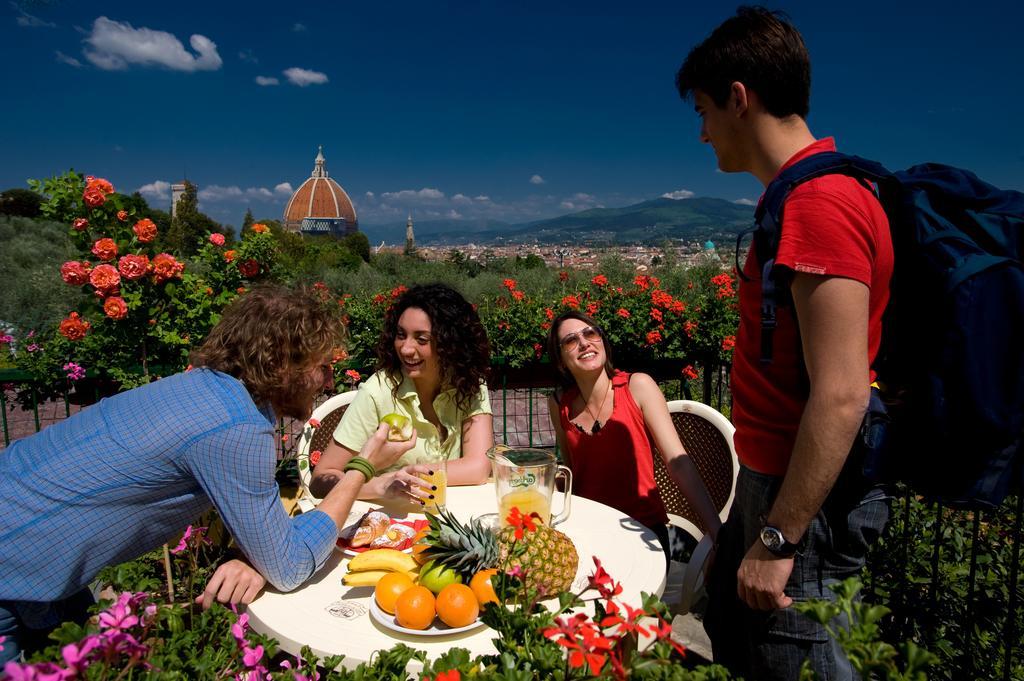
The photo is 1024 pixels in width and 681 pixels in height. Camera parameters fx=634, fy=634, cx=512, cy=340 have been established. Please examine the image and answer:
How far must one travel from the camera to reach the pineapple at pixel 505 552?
125cm

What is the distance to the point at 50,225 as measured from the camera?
19.0 m

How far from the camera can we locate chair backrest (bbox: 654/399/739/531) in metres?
2.31

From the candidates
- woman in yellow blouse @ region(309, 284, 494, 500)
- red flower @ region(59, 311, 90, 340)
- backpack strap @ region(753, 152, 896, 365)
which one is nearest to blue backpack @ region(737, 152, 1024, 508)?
backpack strap @ region(753, 152, 896, 365)

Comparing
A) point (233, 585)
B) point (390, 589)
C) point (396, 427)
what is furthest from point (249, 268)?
point (390, 589)

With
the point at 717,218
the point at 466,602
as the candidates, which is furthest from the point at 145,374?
the point at 717,218

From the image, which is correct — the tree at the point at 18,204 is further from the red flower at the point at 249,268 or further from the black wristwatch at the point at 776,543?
the black wristwatch at the point at 776,543

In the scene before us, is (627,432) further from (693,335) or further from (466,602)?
(693,335)

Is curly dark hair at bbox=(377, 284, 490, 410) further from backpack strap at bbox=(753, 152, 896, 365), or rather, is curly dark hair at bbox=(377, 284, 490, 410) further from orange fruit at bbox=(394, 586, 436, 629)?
backpack strap at bbox=(753, 152, 896, 365)

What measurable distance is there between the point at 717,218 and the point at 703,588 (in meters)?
119

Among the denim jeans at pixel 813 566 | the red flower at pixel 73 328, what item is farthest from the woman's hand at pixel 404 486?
the red flower at pixel 73 328

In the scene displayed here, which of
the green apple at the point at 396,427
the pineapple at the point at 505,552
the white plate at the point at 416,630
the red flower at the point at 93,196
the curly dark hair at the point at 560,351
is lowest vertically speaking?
the white plate at the point at 416,630

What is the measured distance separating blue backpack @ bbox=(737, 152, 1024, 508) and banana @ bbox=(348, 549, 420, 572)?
2.97 ft

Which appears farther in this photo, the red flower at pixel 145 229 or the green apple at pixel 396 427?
the red flower at pixel 145 229

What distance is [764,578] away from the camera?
1238 mm
